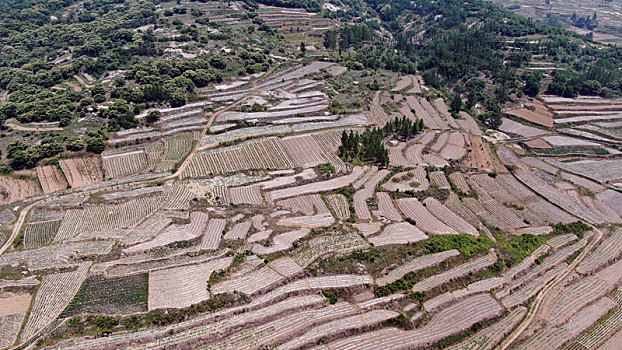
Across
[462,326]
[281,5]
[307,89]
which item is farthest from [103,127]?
[281,5]

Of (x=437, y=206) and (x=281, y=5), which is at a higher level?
(x=281, y=5)

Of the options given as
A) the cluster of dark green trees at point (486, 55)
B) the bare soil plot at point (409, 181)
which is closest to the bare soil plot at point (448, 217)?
the bare soil plot at point (409, 181)

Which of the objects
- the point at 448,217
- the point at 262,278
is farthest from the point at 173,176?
the point at 448,217

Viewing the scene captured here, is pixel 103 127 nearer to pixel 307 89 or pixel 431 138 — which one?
pixel 307 89

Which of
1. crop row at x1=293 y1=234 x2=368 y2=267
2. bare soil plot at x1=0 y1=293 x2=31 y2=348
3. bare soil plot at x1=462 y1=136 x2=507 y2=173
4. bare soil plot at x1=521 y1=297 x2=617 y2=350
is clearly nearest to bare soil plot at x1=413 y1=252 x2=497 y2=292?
crop row at x1=293 y1=234 x2=368 y2=267

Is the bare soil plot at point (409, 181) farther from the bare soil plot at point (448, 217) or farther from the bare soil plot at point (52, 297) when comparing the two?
the bare soil plot at point (52, 297)

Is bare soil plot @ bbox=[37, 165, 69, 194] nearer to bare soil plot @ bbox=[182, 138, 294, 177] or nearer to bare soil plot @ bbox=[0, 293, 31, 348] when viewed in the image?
bare soil plot @ bbox=[182, 138, 294, 177]
